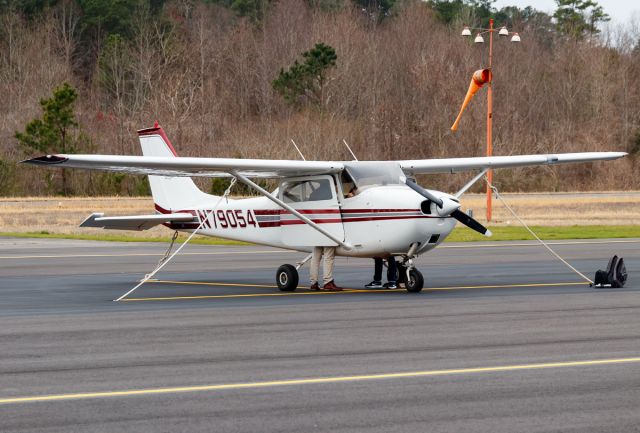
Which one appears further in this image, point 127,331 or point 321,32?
point 321,32

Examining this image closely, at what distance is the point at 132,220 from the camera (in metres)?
19.2

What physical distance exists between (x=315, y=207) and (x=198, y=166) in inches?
83.6

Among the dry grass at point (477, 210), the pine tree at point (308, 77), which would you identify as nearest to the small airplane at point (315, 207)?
the dry grass at point (477, 210)

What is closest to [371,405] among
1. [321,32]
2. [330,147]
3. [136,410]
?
[136,410]

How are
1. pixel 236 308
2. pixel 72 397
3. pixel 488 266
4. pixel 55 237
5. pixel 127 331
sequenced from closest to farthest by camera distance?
pixel 72 397
pixel 127 331
pixel 236 308
pixel 488 266
pixel 55 237

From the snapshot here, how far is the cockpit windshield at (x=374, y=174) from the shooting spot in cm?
1773

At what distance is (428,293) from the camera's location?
1705 centimetres

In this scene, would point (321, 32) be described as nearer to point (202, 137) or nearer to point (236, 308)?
point (202, 137)

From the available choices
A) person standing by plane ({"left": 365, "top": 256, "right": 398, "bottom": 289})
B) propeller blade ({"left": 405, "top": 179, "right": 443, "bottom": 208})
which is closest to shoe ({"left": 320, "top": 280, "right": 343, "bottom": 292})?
person standing by plane ({"left": 365, "top": 256, "right": 398, "bottom": 289})

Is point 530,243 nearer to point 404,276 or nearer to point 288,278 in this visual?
point 404,276

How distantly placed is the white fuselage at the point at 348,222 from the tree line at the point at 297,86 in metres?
39.0

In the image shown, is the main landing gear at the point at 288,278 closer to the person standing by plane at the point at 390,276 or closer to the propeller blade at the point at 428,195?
the person standing by plane at the point at 390,276

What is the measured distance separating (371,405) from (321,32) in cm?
8195

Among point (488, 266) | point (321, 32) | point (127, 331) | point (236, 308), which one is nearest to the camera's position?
point (127, 331)
